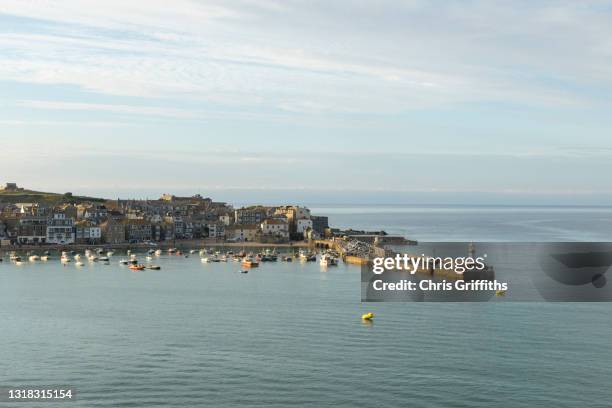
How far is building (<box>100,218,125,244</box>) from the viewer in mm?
99812

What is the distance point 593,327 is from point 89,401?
2458 centimetres

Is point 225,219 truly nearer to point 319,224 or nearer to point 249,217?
point 249,217

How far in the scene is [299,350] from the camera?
3127cm

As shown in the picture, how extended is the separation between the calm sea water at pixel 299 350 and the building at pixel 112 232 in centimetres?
4946

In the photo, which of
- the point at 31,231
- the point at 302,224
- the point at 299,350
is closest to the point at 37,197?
the point at 31,231

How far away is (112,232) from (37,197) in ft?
212

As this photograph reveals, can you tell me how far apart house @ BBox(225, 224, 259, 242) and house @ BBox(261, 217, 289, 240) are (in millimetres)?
1348

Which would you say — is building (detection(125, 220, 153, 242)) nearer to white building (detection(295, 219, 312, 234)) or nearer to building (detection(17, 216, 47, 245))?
building (detection(17, 216, 47, 245))

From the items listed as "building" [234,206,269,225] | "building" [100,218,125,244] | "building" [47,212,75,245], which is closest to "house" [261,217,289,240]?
"building" [234,206,269,225]

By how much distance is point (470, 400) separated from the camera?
24562 millimetres

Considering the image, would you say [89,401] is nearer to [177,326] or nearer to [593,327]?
[177,326]

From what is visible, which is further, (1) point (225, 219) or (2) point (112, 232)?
(1) point (225, 219)

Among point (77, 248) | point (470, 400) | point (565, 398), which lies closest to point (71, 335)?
point (470, 400)

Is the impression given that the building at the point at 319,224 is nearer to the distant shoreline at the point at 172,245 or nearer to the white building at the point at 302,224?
the white building at the point at 302,224
